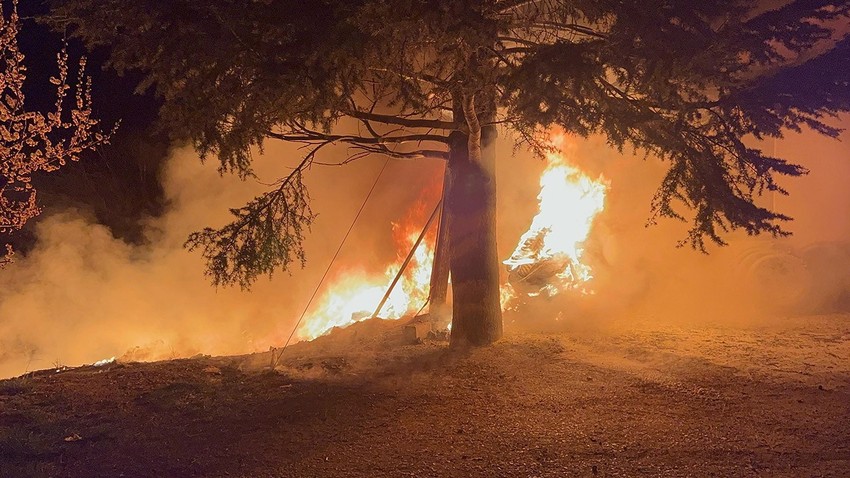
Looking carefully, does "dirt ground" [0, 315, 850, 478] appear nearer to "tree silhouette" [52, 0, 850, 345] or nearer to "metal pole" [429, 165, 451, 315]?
"tree silhouette" [52, 0, 850, 345]

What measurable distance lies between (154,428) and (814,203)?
11.4 metres

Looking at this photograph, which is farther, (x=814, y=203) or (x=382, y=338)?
(x=814, y=203)

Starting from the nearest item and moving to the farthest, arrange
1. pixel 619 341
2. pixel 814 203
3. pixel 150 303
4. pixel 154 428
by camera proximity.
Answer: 1. pixel 154 428
2. pixel 619 341
3. pixel 814 203
4. pixel 150 303

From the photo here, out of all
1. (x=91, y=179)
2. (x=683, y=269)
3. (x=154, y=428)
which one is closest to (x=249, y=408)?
(x=154, y=428)

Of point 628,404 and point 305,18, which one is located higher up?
point 305,18

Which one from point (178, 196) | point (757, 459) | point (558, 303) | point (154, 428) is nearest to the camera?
point (757, 459)

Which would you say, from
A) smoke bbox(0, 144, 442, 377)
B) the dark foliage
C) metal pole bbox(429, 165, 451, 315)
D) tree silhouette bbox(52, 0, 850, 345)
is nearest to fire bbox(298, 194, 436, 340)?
smoke bbox(0, 144, 442, 377)

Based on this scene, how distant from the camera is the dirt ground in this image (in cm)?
451

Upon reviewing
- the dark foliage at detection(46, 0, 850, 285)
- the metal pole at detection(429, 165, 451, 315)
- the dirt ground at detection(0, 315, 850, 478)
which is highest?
the dark foliage at detection(46, 0, 850, 285)

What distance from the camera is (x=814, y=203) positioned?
36.9ft

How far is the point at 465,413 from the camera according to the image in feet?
18.2

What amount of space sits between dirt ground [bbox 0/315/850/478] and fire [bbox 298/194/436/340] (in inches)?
225

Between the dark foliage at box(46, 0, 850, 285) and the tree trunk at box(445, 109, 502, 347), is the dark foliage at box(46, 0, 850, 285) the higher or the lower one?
the higher one

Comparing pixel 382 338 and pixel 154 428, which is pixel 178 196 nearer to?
pixel 382 338
